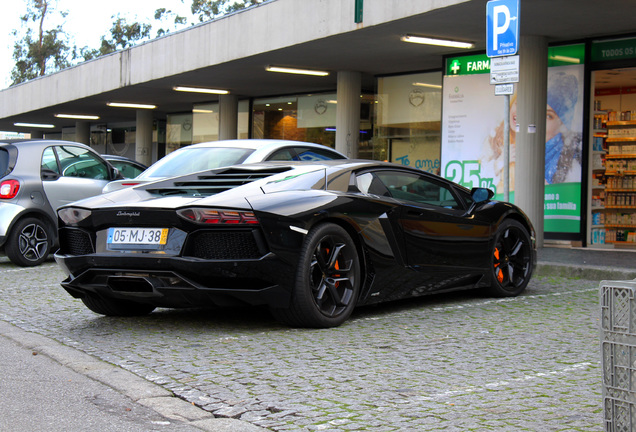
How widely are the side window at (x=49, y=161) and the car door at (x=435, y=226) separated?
5.80 m

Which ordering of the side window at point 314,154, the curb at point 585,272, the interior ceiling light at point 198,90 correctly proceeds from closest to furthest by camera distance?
the side window at point 314,154 < the curb at point 585,272 < the interior ceiling light at point 198,90

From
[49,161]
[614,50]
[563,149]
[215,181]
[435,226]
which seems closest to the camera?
[215,181]

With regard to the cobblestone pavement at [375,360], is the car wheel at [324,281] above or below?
above

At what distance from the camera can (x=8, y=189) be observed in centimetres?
1041

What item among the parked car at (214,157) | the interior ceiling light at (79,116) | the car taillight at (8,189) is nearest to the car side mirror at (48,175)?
the car taillight at (8,189)

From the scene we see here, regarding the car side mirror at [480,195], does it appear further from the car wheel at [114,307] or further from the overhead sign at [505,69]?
the car wheel at [114,307]

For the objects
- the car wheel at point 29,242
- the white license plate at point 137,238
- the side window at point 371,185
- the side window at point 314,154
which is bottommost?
the car wheel at point 29,242

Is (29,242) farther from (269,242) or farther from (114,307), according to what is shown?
(269,242)

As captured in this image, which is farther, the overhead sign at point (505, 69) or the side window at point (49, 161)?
the side window at point (49, 161)

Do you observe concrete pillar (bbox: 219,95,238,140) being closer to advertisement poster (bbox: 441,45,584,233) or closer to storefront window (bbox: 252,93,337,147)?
storefront window (bbox: 252,93,337,147)

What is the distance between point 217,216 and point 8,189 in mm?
5936

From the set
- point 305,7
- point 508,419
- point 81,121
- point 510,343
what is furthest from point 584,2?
point 81,121

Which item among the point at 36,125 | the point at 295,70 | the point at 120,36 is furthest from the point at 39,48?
the point at 295,70

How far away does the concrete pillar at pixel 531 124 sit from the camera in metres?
13.2
